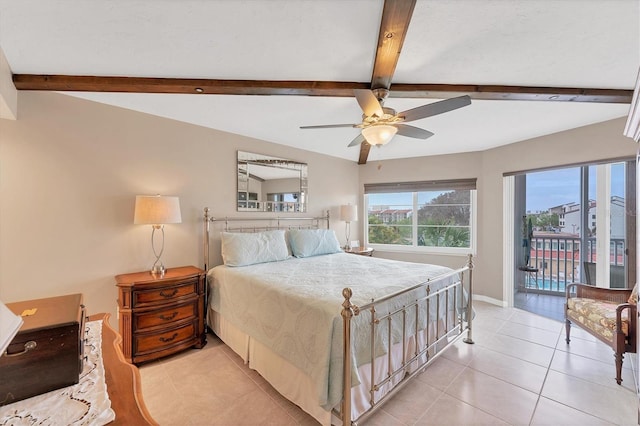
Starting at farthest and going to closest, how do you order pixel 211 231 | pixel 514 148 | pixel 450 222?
pixel 450 222 → pixel 514 148 → pixel 211 231

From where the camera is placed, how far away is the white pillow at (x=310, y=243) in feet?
12.4

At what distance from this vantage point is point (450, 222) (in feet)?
15.8

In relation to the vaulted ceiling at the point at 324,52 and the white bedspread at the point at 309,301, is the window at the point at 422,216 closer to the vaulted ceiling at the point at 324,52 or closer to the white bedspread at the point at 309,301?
the vaulted ceiling at the point at 324,52

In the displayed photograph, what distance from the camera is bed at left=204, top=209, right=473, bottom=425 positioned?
1.66m

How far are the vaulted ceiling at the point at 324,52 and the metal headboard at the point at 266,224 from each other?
53.7 inches

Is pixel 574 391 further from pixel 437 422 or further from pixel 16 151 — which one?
pixel 16 151

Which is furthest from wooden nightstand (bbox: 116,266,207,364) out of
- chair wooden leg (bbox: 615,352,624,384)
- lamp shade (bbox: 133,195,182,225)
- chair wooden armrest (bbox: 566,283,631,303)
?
chair wooden armrest (bbox: 566,283,631,303)

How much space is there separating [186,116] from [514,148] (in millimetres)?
4550

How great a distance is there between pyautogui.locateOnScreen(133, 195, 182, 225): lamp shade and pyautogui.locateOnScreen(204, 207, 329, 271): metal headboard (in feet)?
2.15

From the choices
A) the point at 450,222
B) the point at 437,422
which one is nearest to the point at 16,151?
the point at 437,422

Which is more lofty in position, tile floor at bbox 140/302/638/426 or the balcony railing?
the balcony railing

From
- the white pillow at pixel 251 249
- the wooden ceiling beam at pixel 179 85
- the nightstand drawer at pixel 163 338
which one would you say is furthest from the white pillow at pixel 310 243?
the wooden ceiling beam at pixel 179 85

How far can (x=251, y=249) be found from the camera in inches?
126

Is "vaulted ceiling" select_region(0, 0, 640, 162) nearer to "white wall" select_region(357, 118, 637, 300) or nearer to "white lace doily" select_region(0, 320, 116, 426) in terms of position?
"white wall" select_region(357, 118, 637, 300)
